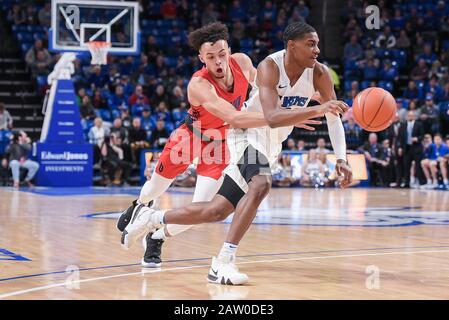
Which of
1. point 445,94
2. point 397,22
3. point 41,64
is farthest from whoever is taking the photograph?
point 397,22

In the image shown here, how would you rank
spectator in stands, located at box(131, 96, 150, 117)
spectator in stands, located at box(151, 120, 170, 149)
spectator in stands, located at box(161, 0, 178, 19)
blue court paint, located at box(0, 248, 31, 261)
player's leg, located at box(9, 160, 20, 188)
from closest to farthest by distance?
1. blue court paint, located at box(0, 248, 31, 261)
2. player's leg, located at box(9, 160, 20, 188)
3. spectator in stands, located at box(151, 120, 170, 149)
4. spectator in stands, located at box(131, 96, 150, 117)
5. spectator in stands, located at box(161, 0, 178, 19)

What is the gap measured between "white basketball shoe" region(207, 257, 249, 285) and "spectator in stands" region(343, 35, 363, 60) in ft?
60.9

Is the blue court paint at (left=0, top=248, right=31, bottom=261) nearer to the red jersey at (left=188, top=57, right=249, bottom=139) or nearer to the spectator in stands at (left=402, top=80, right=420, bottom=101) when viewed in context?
the red jersey at (left=188, top=57, right=249, bottom=139)

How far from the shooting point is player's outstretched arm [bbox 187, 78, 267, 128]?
5762 mm

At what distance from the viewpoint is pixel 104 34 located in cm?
1803

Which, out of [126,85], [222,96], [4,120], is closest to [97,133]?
[4,120]

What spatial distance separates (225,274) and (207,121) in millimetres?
1501

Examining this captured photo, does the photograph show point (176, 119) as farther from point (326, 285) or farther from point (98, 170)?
point (326, 285)

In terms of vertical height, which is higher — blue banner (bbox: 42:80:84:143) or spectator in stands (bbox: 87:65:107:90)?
spectator in stands (bbox: 87:65:107:90)

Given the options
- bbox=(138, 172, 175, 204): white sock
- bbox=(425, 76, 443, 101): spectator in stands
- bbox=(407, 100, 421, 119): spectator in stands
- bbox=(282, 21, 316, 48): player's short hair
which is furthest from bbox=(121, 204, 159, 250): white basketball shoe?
bbox=(425, 76, 443, 101): spectator in stands

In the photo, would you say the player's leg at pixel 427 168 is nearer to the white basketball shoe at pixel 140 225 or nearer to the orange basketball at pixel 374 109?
the orange basketball at pixel 374 109

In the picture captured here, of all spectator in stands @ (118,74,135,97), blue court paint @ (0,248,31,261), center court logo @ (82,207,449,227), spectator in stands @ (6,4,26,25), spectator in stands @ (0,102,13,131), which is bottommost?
center court logo @ (82,207,449,227)

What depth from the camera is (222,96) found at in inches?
253

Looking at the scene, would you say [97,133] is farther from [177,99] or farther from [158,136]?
[177,99]
